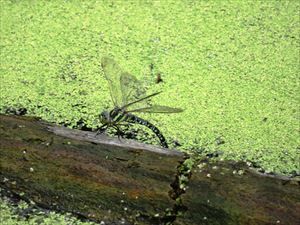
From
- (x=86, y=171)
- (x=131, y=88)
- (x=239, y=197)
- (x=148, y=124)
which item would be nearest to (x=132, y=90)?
(x=131, y=88)

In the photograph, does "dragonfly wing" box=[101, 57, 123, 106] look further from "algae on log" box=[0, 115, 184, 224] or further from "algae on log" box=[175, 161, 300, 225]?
"algae on log" box=[175, 161, 300, 225]

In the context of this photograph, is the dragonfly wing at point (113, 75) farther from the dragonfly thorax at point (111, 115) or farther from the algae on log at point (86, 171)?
the algae on log at point (86, 171)

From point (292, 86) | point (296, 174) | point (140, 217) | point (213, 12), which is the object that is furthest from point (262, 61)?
point (140, 217)

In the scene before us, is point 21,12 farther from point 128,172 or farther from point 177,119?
point 128,172

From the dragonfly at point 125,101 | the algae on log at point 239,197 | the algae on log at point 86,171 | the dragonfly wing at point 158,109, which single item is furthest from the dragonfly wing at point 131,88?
the algae on log at point 239,197

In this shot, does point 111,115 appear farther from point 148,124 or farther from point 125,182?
point 125,182

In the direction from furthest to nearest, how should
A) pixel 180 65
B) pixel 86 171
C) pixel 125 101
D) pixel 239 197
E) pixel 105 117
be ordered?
pixel 180 65 → pixel 125 101 → pixel 105 117 → pixel 86 171 → pixel 239 197
